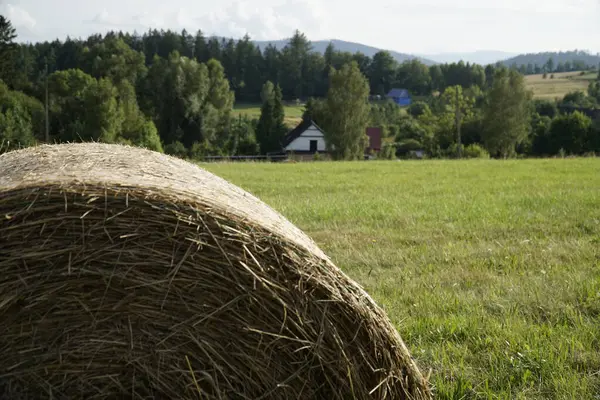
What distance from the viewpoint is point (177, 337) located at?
3.12m

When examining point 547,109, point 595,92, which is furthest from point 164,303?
point 595,92

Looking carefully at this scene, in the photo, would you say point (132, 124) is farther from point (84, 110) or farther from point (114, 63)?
point (114, 63)

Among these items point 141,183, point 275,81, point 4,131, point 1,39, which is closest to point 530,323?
point 141,183

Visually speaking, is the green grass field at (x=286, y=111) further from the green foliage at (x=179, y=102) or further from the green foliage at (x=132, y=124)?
the green foliage at (x=132, y=124)

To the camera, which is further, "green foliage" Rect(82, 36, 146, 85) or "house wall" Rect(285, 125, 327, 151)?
"house wall" Rect(285, 125, 327, 151)

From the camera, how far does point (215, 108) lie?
77812 millimetres

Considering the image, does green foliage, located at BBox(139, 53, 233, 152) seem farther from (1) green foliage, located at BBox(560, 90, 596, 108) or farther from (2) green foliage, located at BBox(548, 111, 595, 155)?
(1) green foliage, located at BBox(560, 90, 596, 108)

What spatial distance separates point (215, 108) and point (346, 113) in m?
27.1

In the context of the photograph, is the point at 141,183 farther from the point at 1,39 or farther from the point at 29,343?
the point at 1,39

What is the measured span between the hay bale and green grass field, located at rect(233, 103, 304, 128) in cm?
9399

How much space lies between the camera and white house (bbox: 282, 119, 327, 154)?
250 ft

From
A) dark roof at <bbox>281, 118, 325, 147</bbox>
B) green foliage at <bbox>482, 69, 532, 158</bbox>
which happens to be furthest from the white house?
green foliage at <bbox>482, 69, 532, 158</bbox>

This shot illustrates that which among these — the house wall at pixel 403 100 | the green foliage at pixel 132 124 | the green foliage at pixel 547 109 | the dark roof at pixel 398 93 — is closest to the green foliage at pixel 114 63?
the green foliage at pixel 132 124

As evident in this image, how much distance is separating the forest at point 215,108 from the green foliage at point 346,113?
10 centimetres
